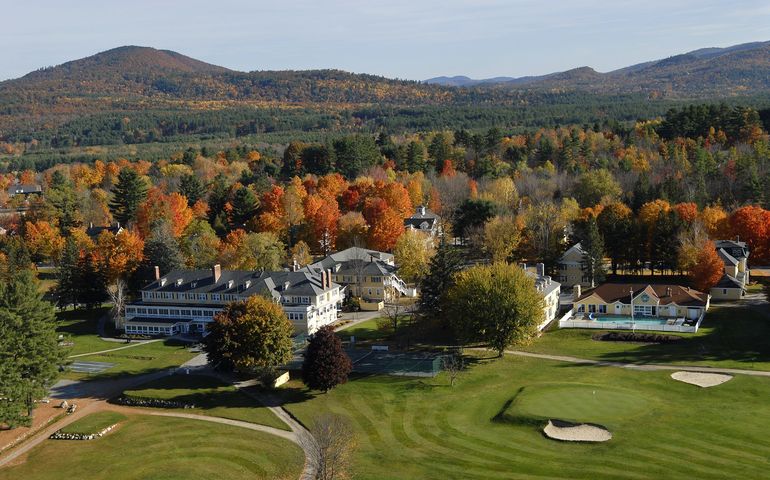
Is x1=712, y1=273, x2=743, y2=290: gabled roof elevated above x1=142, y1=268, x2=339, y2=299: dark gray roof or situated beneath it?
situated beneath

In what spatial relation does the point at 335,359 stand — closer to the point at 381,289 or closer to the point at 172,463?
the point at 172,463

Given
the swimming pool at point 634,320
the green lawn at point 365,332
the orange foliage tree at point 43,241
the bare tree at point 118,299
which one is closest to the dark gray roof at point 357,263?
the green lawn at point 365,332

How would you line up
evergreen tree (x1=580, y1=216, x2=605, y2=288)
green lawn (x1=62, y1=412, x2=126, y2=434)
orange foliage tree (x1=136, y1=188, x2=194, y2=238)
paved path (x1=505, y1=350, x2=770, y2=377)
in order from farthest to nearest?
orange foliage tree (x1=136, y1=188, x2=194, y2=238) < evergreen tree (x1=580, y1=216, x2=605, y2=288) < paved path (x1=505, y1=350, x2=770, y2=377) < green lawn (x1=62, y1=412, x2=126, y2=434)

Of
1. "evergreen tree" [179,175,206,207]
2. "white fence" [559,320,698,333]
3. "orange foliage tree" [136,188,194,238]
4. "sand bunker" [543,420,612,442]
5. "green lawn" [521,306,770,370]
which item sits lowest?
"sand bunker" [543,420,612,442]

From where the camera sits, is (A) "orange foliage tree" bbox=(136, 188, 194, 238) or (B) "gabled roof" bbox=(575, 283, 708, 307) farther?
(A) "orange foliage tree" bbox=(136, 188, 194, 238)

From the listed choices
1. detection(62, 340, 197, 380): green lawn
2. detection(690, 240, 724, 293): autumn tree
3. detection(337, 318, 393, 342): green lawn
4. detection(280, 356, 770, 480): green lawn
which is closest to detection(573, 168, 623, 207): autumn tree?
detection(690, 240, 724, 293): autumn tree

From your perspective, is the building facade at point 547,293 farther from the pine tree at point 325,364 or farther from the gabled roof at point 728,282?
the pine tree at point 325,364

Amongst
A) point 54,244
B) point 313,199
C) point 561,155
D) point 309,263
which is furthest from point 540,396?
point 561,155

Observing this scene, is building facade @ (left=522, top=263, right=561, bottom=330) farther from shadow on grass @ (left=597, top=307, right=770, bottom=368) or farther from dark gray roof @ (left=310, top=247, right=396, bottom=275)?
dark gray roof @ (left=310, top=247, right=396, bottom=275)
